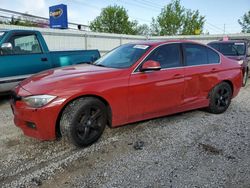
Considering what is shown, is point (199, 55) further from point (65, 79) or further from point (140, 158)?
point (65, 79)

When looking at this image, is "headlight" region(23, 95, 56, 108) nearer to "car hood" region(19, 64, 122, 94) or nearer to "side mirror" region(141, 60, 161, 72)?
"car hood" region(19, 64, 122, 94)

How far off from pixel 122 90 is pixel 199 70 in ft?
6.00

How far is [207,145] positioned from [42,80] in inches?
105

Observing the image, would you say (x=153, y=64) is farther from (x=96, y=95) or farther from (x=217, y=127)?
(x=217, y=127)

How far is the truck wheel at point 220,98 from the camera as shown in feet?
16.8

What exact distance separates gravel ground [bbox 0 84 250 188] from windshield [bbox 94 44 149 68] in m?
1.16

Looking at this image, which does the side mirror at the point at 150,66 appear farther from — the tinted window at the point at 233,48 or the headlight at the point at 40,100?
the tinted window at the point at 233,48

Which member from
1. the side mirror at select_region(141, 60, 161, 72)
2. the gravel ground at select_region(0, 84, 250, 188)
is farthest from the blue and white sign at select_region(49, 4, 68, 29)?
the side mirror at select_region(141, 60, 161, 72)

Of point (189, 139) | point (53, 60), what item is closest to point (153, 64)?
point (189, 139)

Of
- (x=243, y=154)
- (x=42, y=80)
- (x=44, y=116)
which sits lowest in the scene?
(x=243, y=154)

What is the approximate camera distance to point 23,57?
608 centimetres

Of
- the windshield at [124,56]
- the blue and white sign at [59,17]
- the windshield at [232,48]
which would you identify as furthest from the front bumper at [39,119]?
the blue and white sign at [59,17]

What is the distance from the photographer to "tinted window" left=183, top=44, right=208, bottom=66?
185 inches

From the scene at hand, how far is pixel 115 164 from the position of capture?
10.3 ft
